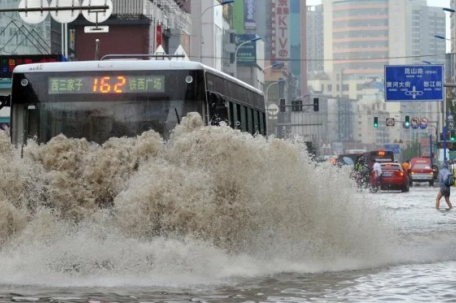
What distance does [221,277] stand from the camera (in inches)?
522

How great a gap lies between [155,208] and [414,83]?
49.1 metres

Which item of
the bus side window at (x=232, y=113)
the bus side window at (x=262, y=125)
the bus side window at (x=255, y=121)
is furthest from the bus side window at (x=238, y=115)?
the bus side window at (x=262, y=125)

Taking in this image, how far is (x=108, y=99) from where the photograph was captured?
15.7 m

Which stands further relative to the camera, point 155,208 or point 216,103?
point 216,103

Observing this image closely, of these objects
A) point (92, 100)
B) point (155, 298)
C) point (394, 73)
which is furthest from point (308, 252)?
point (394, 73)

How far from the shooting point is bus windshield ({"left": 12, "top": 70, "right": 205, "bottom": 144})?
1553 centimetres

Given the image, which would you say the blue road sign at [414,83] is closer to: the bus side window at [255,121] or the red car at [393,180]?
the red car at [393,180]

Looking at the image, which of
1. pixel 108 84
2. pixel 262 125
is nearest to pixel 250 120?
pixel 262 125

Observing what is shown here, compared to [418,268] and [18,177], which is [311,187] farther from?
[18,177]

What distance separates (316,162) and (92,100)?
9.71 feet

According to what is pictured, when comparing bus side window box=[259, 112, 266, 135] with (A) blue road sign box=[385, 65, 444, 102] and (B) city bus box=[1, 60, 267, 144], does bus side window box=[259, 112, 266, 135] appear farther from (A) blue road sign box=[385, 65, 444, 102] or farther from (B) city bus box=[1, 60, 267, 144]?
(A) blue road sign box=[385, 65, 444, 102]

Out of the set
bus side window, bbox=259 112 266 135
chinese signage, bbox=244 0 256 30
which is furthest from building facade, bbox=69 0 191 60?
chinese signage, bbox=244 0 256 30

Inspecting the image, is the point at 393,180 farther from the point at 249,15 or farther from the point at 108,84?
the point at 249,15

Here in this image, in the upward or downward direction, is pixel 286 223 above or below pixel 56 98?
below
